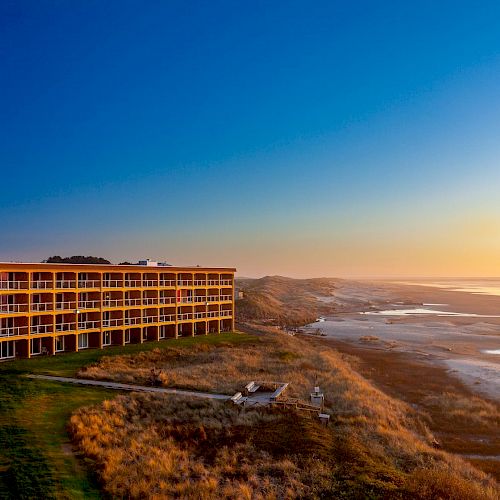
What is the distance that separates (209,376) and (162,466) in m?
17.6

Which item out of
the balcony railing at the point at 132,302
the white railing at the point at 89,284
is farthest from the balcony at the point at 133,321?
the white railing at the point at 89,284

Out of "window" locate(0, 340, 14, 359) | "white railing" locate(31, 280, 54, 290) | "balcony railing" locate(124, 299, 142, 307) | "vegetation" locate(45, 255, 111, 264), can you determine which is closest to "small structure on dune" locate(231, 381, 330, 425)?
"window" locate(0, 340, 14, 359)

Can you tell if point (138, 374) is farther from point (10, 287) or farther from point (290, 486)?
point (290, 486)

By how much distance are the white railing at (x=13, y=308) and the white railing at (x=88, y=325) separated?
667 cm

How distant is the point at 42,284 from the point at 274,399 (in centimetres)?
2573

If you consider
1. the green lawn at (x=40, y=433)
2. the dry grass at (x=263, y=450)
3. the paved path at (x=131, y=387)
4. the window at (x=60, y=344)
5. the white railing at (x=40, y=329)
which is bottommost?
the dry grass at (x=263, y=450)

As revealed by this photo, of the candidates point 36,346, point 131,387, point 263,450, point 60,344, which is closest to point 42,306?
point 36,346

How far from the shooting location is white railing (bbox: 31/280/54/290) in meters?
43.2

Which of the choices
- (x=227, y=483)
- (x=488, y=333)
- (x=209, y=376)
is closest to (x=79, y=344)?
(x=209, y=376)

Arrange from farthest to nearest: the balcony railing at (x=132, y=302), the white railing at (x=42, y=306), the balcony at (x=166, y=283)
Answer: the balcony at (x=166, y=283) < the balcony railing at (x=132, y=302) < the white railing at (x=42, y=306)

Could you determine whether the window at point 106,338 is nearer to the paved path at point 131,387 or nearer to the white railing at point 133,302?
the white railing at point 133,302

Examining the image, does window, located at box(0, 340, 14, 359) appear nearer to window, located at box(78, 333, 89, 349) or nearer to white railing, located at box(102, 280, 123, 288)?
window, located at box(78, 333, 89, 349)

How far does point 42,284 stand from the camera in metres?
44.0

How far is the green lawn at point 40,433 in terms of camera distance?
17562mm
